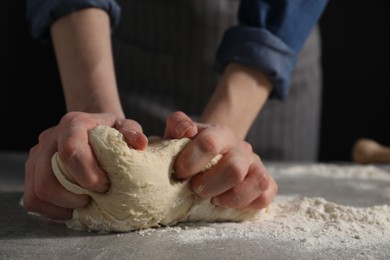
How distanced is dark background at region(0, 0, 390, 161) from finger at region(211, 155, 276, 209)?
1131 millimetres

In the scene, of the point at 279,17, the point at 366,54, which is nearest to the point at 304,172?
the point at 279,17

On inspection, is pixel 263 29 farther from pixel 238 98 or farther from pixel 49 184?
pixel 49 184

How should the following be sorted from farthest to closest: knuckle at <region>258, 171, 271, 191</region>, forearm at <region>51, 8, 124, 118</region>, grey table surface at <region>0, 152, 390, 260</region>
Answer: forearm at <region>51, 8, 124, 118</region> < knuckle at <region>258, 171, 271, 191</region> < grey table surface at <region>0, 152, 390, 260</region>

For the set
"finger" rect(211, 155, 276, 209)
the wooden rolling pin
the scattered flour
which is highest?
"finger" rect(211, 155, 276, 209)

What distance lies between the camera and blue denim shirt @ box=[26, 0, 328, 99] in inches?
35.3

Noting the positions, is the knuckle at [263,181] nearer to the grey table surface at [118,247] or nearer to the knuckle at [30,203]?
the grey table surface at [118,247]

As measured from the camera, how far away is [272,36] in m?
0.91

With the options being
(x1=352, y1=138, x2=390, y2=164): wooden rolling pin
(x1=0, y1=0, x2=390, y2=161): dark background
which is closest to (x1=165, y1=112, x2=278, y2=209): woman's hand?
(x1=352, y1=138, x2=390, y2=164): wooden rolling pin

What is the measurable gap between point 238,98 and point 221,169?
268 mm

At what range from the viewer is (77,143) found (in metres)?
0.60

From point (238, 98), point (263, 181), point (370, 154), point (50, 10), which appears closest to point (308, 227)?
point (263, 181)

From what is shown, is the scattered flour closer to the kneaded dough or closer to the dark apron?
the kneaded dough

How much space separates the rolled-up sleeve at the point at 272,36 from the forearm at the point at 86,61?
195mm

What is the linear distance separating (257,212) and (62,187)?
23 cm
